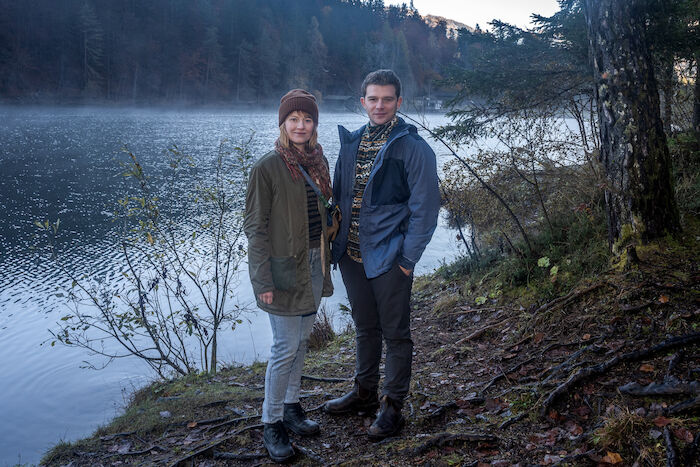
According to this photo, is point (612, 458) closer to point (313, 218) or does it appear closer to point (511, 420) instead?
point (511, 420)

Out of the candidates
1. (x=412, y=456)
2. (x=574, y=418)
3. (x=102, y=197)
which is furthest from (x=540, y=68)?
(x=102, y=197)

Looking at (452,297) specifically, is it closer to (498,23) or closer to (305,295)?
(498,23)

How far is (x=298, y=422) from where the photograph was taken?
3.80 meters

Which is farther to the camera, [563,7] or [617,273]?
[563,7]

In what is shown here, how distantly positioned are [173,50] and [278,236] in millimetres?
63583

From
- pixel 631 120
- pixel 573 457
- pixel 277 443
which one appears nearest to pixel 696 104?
pixel 631 120

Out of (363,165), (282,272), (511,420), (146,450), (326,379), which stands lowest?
(146,450)

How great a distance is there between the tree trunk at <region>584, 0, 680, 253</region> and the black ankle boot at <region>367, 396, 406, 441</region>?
2760mm

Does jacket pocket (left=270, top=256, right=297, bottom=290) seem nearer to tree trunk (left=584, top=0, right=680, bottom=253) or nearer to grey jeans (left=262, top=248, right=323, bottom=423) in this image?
grey jeans (left=262, top=248, right=323, bottom=423)

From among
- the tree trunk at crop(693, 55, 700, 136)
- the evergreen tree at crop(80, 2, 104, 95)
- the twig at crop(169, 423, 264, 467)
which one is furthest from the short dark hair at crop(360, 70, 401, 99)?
the evergreen tree at crop(80, 2, 104, 95)

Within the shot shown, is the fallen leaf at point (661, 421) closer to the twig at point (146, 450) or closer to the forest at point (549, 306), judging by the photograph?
the forest at point (549, 306)

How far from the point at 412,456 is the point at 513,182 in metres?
6.07

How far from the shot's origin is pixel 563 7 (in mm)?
6375

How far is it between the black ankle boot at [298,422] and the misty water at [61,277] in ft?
14.5
